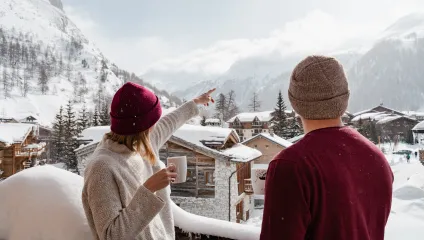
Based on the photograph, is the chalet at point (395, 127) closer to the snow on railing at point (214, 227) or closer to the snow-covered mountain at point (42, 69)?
the snow on railing at point (214, 227)

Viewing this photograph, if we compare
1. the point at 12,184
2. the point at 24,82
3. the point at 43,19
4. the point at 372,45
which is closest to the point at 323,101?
the point at 12,184

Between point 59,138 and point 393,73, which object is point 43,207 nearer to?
point 59,138

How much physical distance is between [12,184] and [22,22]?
12463cm

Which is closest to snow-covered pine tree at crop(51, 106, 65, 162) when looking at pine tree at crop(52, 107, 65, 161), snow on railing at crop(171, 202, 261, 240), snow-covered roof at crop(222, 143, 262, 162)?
pine tree at crop(52, 107, 65, 161)

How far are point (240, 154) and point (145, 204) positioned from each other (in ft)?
28.3

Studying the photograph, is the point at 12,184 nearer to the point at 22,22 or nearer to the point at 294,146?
the point at 294,146

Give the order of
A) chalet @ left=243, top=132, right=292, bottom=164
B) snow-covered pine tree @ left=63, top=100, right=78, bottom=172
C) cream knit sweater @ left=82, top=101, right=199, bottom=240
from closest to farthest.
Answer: cream knit sweater @ left=82, top=101, right=199, bottom=240 → chalet @ left=243, top=132, right=292, bottom=164 → snow-covered pine tree @ left=63, top=100, right=78, bottom=172

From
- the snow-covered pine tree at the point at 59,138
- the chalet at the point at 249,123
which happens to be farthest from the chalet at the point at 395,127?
the snow-covered pine tree at the point at 59,138

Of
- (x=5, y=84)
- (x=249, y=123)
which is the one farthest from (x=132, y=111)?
(x=5, y=84)

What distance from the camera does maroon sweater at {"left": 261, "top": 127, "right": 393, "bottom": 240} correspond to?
723mm

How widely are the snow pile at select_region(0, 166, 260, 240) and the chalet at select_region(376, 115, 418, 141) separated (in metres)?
25.4

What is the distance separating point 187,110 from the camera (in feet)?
6.30

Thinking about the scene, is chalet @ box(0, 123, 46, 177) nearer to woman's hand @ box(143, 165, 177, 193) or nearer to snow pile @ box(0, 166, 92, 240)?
snow pile @ box(0, 166, 92, 240)

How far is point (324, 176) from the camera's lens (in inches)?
29.3
